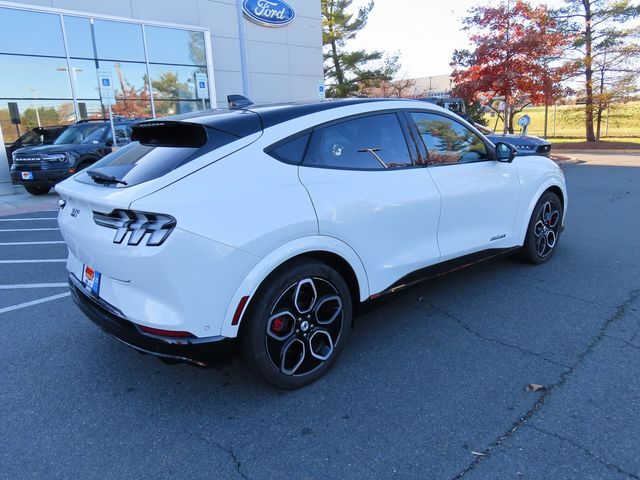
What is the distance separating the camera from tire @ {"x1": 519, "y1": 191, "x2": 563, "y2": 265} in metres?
4.86

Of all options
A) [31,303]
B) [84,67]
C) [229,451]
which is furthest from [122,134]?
[229,451]

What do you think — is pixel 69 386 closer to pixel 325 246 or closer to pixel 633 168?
pixel 325 246

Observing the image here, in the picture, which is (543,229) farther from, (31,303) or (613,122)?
(613,122)

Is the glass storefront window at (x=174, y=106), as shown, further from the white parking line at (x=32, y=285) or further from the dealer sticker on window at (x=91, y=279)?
the dealer sticker on window at (x=91, y=279)

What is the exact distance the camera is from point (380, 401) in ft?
9.23

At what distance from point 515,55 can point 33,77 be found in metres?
16.9

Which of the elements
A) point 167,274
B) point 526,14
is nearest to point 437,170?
point 167,274

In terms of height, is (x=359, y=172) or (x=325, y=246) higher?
(x=359, y=172)

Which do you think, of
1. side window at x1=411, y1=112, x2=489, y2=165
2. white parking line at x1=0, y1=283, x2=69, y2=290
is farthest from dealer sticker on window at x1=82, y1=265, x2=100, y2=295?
side window at x1=411, y1=112, x2=489, y2=165

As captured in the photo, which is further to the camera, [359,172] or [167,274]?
[359,172]

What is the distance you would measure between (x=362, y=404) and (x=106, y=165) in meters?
2.26

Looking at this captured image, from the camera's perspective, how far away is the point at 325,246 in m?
2.87

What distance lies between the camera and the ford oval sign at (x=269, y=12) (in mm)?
17594

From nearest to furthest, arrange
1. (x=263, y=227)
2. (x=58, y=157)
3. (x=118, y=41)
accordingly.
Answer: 1. (x=263, y=227)
2. (x=58, y=157)
3. (x=118, y=41)
